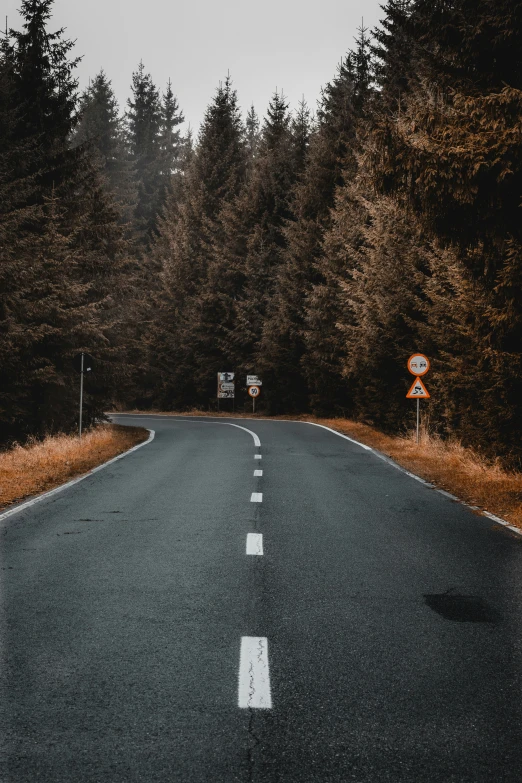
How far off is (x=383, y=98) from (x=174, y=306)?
2810 centimetres

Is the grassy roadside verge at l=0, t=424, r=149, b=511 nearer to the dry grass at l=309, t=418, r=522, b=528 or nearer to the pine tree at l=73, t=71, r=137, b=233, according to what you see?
the dry grass at l=309, t=418, r=522, b=528

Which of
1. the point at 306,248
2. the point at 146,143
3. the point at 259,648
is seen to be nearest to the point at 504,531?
the point at 259,648

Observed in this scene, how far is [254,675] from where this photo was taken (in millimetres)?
4258

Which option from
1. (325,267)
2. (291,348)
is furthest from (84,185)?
(291,348)

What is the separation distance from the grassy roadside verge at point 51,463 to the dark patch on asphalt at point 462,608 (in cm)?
715

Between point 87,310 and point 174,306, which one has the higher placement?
point 174,306

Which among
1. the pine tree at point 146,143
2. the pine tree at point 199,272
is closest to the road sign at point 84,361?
the pine tree at point 199,272

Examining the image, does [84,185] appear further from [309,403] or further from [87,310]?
[309,403]

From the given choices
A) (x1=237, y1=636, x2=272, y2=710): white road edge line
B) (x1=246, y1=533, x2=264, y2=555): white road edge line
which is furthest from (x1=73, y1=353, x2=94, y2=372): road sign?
(x1=237, y1=636, x2=272, y2=710): white road edge line

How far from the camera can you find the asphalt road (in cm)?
331

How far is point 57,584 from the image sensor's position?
20.8 ft

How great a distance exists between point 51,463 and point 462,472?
9074mm

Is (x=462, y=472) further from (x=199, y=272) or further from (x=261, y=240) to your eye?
(x=199, y=272)

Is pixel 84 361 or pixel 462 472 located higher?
pixel 84 361
